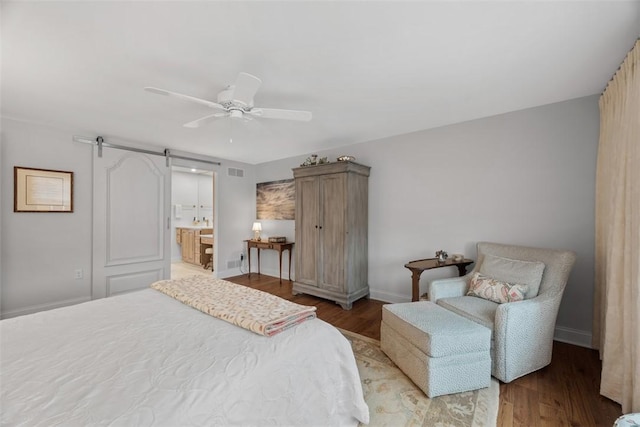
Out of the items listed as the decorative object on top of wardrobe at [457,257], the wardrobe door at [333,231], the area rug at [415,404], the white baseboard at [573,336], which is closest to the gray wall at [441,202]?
the white baseboard at [573,336]

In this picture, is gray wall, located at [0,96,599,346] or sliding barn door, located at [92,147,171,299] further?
sliding barn door, located at [92,147,171,299]

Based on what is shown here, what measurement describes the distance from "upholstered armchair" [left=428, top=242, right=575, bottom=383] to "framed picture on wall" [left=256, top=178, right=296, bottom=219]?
2.95m

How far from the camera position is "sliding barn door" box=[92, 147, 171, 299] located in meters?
3.50

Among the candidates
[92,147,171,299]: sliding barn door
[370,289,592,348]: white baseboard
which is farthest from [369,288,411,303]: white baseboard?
[92,147,171,299]: sliding barn door

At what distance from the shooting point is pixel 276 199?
4984mm

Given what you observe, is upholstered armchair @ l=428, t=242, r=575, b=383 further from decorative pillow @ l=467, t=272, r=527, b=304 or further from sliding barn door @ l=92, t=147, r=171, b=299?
sliding barn door @ l=92, t=147, r=171, b=299

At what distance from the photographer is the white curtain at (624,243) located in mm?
1505

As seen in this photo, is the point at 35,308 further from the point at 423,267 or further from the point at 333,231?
the point at 423,267

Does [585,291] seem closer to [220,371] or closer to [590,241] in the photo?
[590,241]

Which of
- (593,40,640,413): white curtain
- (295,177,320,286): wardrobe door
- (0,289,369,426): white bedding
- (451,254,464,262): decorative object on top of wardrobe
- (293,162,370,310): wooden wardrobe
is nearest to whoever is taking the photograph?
(0,289,369,426): white bedding

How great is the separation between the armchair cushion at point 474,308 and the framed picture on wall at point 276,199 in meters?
2.94

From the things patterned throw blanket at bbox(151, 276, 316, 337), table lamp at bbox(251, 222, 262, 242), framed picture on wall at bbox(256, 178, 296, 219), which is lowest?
patterned throw blanket at bbox(151, 276, 316, 337)

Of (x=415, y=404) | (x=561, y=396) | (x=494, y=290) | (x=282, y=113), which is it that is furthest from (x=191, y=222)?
(x=561, y=396)

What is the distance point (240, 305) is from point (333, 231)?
80.7 inches
